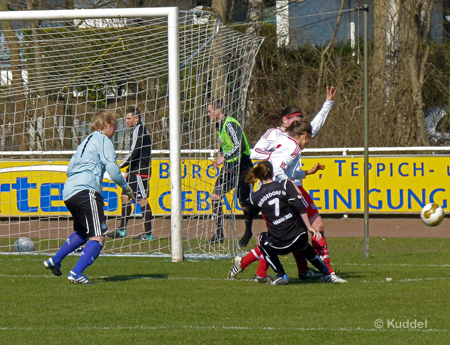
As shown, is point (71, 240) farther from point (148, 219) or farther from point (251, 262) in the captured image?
point (148, 219)

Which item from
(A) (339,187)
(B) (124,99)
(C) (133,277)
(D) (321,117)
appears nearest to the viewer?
(C) (133,277)

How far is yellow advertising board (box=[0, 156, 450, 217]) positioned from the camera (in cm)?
1440

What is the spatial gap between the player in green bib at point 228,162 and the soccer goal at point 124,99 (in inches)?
7.5

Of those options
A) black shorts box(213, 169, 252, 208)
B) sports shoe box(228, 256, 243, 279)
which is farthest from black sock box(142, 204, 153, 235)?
sports shoe box(228, 256, 243, 279)

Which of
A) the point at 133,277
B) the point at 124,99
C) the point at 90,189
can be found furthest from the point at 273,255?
the point at 124,99

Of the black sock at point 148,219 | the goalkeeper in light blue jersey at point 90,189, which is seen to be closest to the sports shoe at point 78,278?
the goalkeeper in light blue jersey at point 90,189

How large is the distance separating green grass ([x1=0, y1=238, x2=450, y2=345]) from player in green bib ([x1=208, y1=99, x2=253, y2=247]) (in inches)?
56.5

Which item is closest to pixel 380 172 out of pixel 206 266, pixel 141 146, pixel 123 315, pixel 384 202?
pixel 384 202

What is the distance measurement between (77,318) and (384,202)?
961 cm

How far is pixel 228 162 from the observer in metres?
10.8

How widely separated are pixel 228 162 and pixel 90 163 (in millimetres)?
3340

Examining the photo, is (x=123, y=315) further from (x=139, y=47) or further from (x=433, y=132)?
(x=433, y=132)

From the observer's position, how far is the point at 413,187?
14625 mm

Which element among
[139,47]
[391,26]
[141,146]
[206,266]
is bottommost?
[206,266]
